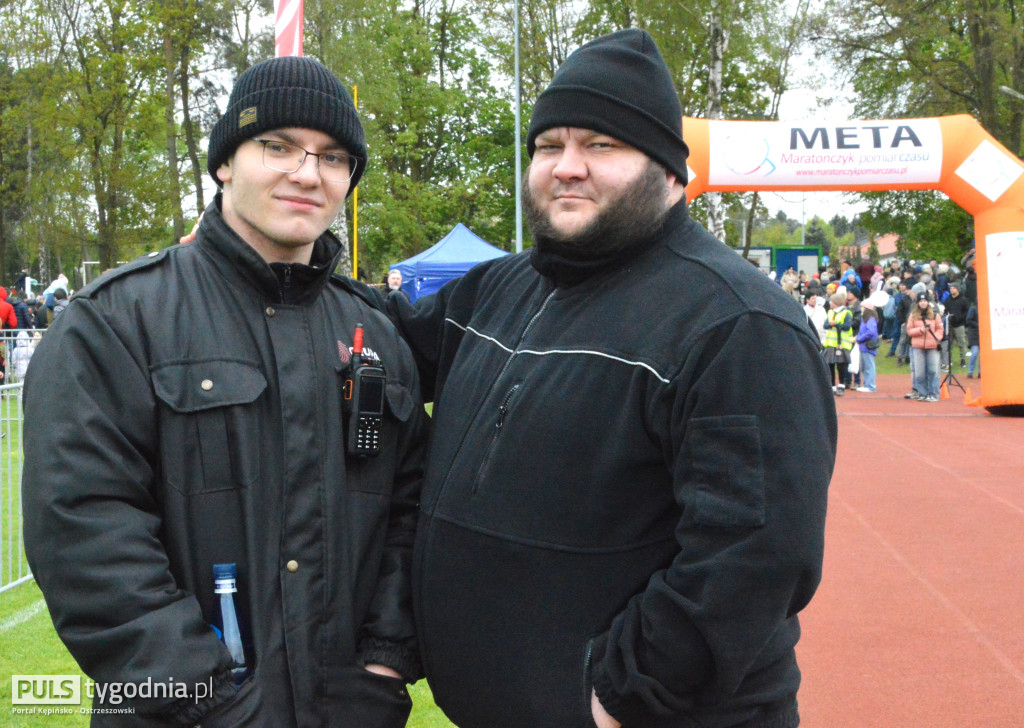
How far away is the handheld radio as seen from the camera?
7.75 ft

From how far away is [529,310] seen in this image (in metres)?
2.55

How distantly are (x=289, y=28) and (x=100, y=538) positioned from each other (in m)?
3.41

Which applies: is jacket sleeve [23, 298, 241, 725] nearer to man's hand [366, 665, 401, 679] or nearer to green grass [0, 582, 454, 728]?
man's hand [366, 665, 401, 679]

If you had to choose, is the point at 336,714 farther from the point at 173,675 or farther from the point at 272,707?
the point at 173,675

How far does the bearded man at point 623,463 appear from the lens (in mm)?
2016

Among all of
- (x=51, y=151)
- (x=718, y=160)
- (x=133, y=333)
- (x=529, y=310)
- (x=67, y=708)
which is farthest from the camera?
(x=51, y=151)

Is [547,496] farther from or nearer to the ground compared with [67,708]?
farther from the ground

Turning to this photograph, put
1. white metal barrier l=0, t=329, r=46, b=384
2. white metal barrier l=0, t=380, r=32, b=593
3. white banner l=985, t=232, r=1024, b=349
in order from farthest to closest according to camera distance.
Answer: white metal barrier l=0, t=329, r=46, b=384 → white banner l=985, t=232, r=1024, b=349 → white metal barrier l=0, t=380, r=32, b=593

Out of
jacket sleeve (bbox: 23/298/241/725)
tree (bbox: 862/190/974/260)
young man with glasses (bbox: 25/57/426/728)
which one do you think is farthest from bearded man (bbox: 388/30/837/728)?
tree (bbox: 862/190/974/260)

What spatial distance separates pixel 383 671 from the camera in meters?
2.39

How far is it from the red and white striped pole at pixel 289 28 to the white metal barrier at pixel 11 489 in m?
2.39

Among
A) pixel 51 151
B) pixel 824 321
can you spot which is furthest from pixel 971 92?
pixel 51 151

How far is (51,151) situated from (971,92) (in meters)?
29.1

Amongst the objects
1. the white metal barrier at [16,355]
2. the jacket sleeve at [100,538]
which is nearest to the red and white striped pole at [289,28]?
the jacket sleeve at [100,538]
